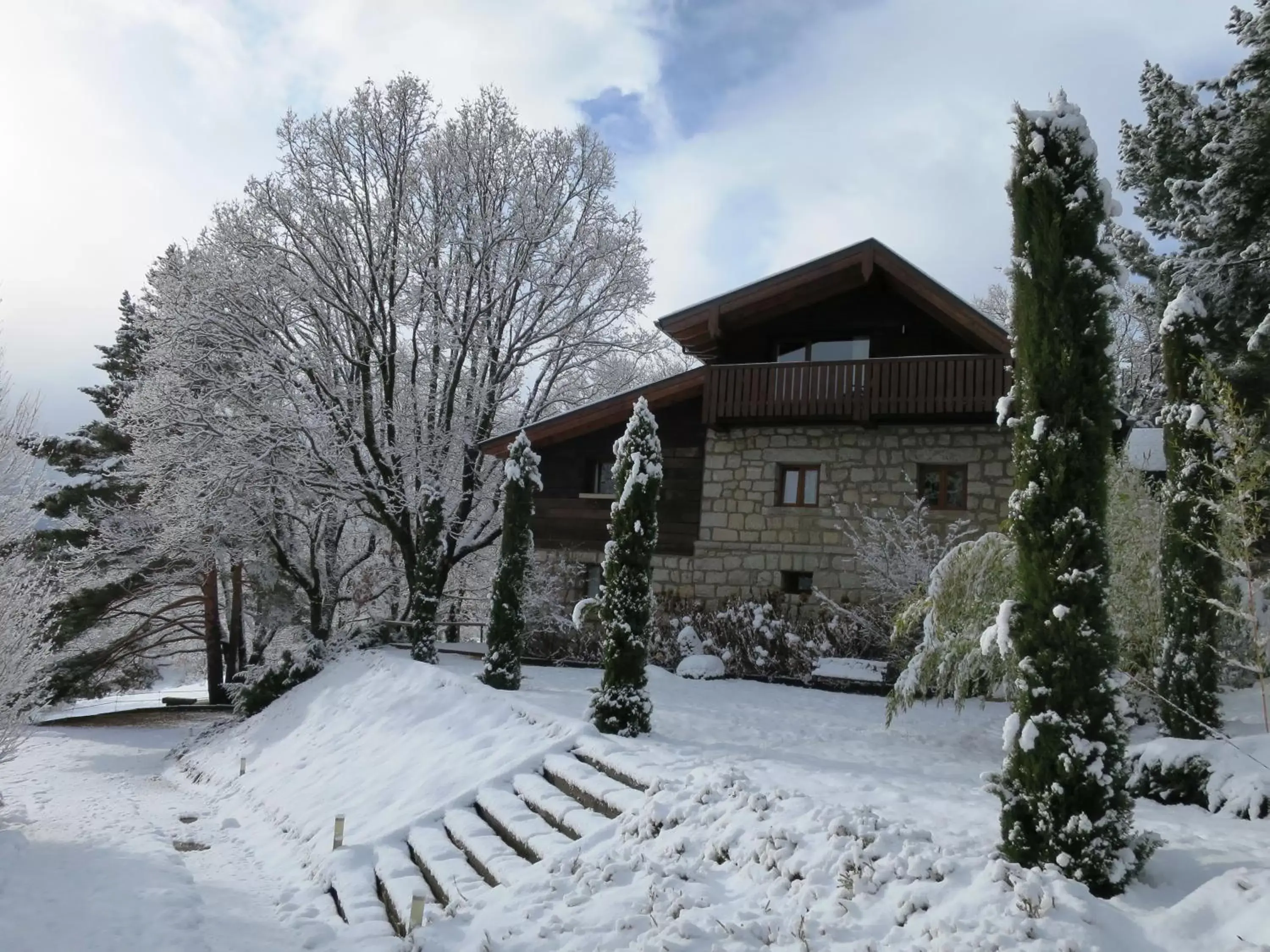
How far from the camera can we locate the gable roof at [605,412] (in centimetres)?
1597

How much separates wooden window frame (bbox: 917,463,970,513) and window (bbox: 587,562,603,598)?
626 cm

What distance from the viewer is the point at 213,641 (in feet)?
72.1

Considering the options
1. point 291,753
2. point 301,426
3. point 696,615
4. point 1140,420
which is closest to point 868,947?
point 291,753

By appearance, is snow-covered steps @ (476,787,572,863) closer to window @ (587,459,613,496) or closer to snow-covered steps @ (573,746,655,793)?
snow-covered steps @ (573,746,655,793)

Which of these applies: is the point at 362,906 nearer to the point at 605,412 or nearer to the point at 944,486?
the point at 605,412

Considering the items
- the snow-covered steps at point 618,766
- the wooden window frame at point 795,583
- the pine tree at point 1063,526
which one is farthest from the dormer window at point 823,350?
the pine tree at point 1063,526

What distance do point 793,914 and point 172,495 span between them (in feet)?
54.5

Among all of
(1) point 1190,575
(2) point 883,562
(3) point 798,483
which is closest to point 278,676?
(3) point 798,483

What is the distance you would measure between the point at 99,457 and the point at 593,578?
14.0 m

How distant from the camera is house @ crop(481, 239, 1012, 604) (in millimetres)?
14516

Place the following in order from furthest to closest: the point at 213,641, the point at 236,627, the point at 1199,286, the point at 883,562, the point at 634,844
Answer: the point at 236,627, the point at 213,641, the point at 883,562, the point at 1199,286, the point at 634,844

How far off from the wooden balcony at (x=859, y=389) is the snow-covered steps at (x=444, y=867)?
9.83 meters

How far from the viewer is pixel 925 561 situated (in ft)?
43.6

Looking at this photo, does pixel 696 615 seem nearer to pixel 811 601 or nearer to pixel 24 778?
pixel 811 601
